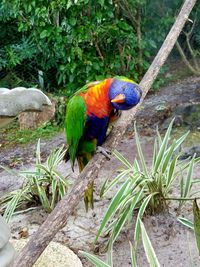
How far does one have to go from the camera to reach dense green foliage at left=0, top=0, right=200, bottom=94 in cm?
430

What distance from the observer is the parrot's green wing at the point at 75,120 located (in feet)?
6.21

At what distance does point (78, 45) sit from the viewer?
4.41 meters

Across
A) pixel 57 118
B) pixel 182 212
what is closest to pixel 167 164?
pixel 182 212

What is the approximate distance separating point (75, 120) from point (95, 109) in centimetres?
12

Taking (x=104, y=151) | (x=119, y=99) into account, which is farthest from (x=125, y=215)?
(x=119, y=99)

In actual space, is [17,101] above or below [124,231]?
above

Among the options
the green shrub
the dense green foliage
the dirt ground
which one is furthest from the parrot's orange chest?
the dense green foliage

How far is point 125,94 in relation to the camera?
1.62 m

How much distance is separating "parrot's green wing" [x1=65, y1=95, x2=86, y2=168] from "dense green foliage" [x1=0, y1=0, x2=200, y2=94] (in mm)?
2406

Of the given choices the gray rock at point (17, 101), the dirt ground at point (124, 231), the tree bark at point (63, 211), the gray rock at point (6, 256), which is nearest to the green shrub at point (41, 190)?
the dirt ground at point (124, 231)

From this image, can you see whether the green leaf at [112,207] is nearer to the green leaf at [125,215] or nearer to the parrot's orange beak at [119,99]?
the green leaf at [125,215]

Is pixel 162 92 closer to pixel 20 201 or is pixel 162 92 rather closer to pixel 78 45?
pixel 78 45

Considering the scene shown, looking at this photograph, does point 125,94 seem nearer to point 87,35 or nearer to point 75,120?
point 75,120

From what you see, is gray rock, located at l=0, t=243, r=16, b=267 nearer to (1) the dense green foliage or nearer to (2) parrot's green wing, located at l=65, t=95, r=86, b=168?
(2) parrot's green wing, located at l=65, t=95, r=86, b=168
